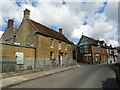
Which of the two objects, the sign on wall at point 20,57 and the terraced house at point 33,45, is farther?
the terraced house at point 33,45

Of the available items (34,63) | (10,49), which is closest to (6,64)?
(10,49)

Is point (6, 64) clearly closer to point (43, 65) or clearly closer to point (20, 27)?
point (43, 65)

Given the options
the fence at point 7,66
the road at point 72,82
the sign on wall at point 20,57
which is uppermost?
the sign on wall at point 20,57

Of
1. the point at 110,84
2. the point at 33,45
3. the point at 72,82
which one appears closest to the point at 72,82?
the point at 72,82

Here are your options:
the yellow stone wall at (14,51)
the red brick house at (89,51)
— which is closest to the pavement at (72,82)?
the yellow stone wall at (14,51)

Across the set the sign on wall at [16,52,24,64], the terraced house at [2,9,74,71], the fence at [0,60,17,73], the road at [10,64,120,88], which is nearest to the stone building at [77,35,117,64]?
the terraced house at [2,9,74,71]

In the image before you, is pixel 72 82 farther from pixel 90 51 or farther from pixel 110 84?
pixel 90 51

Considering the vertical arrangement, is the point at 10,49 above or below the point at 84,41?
below

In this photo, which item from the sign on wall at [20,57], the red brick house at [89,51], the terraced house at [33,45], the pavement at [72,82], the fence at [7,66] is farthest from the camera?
the red brick house at [89,51]

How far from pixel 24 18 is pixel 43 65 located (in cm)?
1030

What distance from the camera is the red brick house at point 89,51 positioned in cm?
3369

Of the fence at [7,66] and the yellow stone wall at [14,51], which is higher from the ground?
the yellow stone wall at [14,51]

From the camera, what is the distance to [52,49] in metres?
20.7

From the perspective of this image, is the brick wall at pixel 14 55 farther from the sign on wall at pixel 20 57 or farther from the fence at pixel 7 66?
the sign on wall at pixel 20 57
